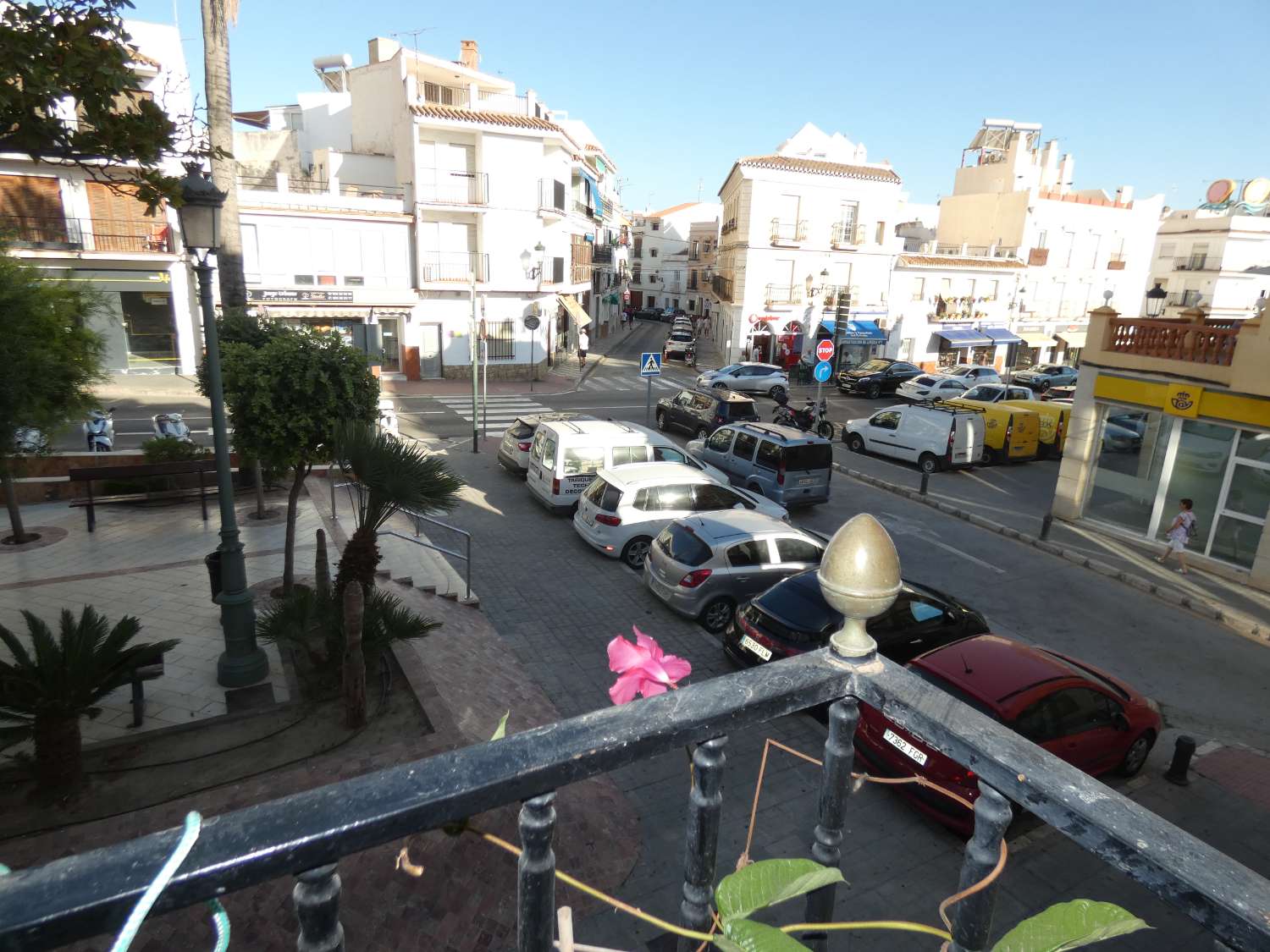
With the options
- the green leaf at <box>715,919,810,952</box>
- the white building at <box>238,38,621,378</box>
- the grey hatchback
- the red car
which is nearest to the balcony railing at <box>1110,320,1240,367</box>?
the grey hatchback

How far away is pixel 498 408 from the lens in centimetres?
2597

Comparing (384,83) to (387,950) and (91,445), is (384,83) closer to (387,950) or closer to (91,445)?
(91,445)

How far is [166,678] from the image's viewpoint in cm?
745

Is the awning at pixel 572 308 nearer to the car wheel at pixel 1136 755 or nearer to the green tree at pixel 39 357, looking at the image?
the green tree at pixel 39 357

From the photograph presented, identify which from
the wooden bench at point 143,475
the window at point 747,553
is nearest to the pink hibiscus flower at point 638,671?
the window at point 747,553

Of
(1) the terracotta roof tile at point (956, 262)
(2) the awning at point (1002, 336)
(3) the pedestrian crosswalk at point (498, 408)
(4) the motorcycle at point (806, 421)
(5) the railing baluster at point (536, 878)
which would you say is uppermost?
(1) the terracotta roof tile at point (956, 262)

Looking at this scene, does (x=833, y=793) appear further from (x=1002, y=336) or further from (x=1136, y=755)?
(x=1002, y=336)

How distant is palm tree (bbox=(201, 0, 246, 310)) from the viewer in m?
12.7

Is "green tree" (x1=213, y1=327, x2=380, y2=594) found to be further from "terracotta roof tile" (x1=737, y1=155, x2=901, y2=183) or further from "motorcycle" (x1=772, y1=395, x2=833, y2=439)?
"terracotta roof tile" (x1=737, y1=155, x2=901, y2=183)

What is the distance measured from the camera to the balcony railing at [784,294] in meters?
36.7

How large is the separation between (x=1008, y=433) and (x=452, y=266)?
70.5 ft

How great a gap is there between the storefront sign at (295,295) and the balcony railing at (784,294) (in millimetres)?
19235

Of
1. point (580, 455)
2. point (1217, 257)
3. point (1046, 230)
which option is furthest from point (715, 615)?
point (1217, 257)

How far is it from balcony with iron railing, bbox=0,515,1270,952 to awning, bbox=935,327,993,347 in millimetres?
41542
